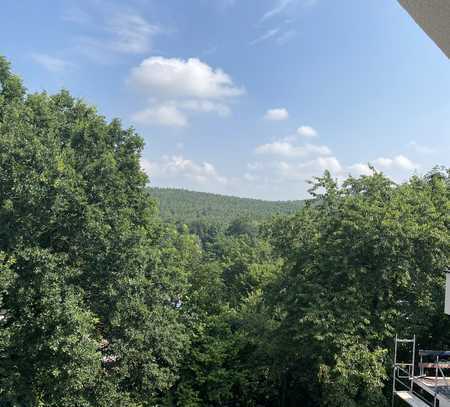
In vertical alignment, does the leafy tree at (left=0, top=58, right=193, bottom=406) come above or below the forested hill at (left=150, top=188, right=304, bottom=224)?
below

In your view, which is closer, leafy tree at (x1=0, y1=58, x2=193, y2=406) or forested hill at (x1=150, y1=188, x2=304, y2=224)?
leafy tree at (x1=0, y1=58, x2=193, y2=406)

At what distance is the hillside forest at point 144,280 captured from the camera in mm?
11492

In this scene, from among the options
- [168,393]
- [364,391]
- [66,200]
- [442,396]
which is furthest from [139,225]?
[442,396]

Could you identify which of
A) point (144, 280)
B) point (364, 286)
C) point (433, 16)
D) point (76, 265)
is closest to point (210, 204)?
point (144, 280)

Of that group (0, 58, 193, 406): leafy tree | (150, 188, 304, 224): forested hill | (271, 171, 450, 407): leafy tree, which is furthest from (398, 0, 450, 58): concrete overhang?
(150, 188, 304, 224): forested hill

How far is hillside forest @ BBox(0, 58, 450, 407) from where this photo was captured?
1149 cm

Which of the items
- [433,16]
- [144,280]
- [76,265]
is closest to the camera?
[433,16]

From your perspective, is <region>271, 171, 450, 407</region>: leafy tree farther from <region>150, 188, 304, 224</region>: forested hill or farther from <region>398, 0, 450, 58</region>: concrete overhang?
<region>150, 188, 304, 224</region>: forested hill

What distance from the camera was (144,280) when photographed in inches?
534

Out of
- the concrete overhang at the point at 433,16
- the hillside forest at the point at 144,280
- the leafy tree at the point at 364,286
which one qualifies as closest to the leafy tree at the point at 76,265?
the hillside forest at the point at 144,280

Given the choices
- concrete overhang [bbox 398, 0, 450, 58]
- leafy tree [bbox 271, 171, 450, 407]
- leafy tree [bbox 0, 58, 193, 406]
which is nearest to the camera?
concrete overhang [bbox 398, 0, 450, 58]

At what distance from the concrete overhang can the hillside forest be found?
11.4 m

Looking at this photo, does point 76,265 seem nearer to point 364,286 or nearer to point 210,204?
point 364,286

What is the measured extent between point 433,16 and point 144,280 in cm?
1322
